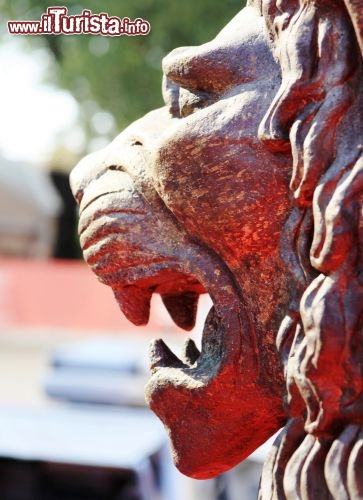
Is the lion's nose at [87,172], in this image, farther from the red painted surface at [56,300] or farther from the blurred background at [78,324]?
the red painted surface at [56,300]

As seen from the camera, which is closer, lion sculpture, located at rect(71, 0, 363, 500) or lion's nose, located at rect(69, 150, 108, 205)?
lion sculpture, located at rect(71, 0, 363, 500)

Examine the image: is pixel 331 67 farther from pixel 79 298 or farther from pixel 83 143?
pixel 83 143

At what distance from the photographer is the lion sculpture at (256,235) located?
844mm

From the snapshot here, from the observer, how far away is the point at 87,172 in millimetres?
1090

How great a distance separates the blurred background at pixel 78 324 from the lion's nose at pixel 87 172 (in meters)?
1.90

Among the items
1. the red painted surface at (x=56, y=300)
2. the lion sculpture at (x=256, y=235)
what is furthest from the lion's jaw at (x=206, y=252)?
the red painted surface at (x=56, y=300)

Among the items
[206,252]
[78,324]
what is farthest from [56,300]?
[206,252]

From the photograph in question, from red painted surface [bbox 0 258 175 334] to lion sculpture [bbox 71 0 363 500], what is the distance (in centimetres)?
727

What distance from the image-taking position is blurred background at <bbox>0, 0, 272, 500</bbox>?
11.8ft

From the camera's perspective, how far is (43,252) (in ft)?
47.6

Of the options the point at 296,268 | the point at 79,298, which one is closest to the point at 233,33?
the point at 296,268

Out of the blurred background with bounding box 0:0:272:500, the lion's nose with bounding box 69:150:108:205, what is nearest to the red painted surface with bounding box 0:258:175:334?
the blurred background with bounding box 0:0:272:500

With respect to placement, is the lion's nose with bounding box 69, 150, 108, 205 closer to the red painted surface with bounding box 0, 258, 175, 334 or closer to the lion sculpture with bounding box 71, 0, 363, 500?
the lion sculpture with bounding box 71, 0, 363, 500

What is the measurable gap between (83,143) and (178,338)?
795cm
